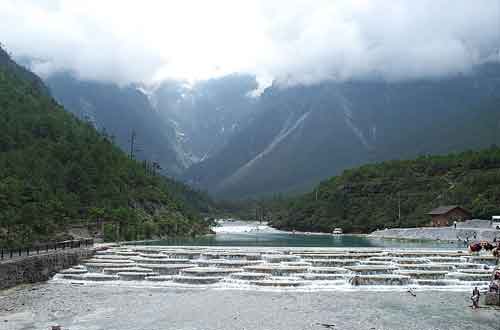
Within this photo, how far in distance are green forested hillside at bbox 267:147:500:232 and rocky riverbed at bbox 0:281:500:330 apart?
73.8m

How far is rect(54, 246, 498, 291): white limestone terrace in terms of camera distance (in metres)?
41.8

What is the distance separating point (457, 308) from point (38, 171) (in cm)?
6628

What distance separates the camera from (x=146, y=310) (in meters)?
34.3

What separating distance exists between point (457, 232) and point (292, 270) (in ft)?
180

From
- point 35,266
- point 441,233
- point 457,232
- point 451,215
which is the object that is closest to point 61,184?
point 35,266

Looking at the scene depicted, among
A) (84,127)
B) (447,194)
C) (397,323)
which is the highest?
(84,127)

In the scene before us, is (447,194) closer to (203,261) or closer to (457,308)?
(203,261)

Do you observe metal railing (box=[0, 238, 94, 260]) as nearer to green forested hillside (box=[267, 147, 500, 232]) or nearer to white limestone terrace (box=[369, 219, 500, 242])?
white limestone terrace (box=[369, 219, 500, 242])

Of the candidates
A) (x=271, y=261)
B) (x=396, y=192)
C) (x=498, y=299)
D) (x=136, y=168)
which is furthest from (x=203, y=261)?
(x=396, y=192)

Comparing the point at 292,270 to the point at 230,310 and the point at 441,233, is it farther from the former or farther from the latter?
the point at 441,233

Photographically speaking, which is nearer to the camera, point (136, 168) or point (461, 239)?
point (461, 239)

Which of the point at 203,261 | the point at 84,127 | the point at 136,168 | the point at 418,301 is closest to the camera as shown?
the point at 418,301

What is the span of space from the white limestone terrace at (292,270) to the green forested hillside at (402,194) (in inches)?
2293

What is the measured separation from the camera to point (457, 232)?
9075cm
